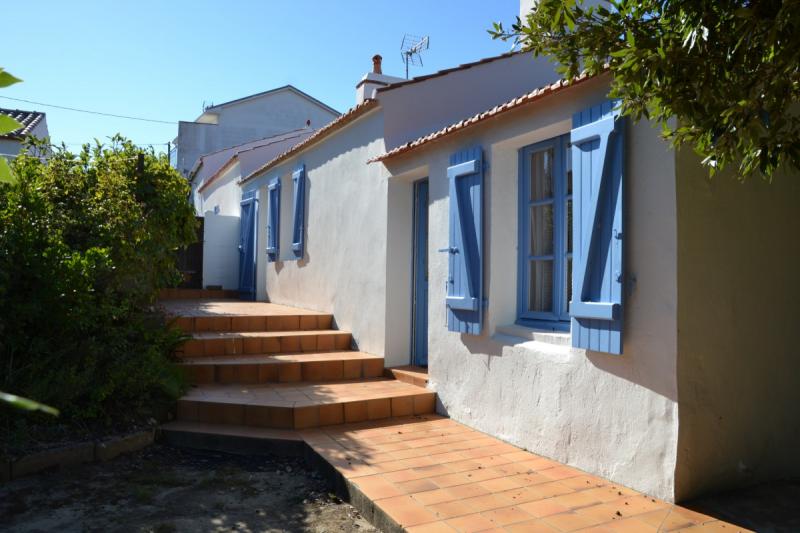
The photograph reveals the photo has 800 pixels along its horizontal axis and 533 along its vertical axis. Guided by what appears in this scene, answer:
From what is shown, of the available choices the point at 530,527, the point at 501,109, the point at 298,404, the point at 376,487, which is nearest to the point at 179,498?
the point at 376,487

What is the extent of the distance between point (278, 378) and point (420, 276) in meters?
1.81

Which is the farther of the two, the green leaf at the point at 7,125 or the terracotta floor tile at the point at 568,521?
the terracotta floor tile at the point at 568,521

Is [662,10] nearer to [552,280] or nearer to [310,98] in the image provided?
[552,280]

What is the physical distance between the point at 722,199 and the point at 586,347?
1.21 meters

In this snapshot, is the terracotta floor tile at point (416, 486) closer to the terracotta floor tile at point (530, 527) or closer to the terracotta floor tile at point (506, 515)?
the terracotta floor tile at point (506, 515)

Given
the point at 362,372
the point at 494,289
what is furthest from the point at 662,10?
the point at 362,372

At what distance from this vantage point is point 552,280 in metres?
4.82

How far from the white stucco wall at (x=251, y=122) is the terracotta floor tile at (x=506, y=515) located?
19357mm

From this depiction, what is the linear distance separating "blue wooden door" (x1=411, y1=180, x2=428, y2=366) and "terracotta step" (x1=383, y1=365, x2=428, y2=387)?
8.7 inches

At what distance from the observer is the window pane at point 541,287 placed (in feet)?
16.0

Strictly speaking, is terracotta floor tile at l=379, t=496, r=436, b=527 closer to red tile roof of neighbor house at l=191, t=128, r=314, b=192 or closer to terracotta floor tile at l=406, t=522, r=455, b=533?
terracotta floor tile at l=406, t=522, r=455, b=533

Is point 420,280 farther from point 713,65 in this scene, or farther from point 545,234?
point 713,65

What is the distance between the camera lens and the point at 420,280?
22.0 ft

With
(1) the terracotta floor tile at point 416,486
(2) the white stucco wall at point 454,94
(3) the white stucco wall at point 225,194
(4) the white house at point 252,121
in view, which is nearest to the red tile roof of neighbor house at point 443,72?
(2) the white stucco wall at point 454,94
